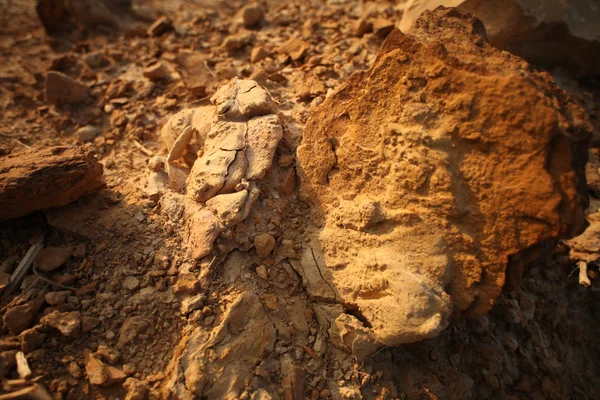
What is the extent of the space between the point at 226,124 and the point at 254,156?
26cm

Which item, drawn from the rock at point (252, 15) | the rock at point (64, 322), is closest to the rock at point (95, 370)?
the rock at point (64, 322)

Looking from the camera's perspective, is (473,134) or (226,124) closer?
(473,134)

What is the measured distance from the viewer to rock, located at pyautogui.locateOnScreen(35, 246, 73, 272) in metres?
1.72

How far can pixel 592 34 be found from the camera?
2.67 metres

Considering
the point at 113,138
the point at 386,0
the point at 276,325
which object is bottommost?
the point at 276,325

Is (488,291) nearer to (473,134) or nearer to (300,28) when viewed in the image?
(473,134)

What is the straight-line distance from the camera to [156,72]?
105 inches

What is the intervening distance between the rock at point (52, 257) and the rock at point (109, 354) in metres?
0.49

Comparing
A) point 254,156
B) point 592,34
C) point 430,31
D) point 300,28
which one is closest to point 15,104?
point 254,156

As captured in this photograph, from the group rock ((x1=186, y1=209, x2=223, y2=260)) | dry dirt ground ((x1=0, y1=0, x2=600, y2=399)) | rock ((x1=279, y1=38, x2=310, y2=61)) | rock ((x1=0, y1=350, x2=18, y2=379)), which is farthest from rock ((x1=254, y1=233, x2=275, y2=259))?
rock ((x1=279, y1=38, x2=310, y2=61))

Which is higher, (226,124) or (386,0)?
(386,0)

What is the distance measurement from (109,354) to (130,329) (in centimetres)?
12

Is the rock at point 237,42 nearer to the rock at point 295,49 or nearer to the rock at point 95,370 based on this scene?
the rock at point 295,49

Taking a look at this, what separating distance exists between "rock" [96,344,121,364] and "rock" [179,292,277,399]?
0.92ft
